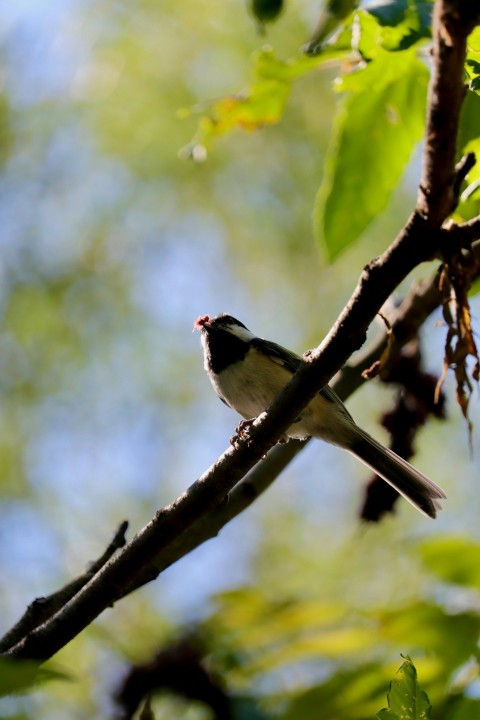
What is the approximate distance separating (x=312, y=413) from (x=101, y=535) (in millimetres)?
5947

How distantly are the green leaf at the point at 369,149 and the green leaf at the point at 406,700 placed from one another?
4.28 ft

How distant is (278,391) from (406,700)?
2420 millimetres

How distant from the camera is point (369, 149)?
246 centimetres

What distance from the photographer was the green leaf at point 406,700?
1.36 metres

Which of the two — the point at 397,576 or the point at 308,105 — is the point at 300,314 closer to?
the point at 308,105

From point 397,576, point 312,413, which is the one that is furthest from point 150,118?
point 312,413

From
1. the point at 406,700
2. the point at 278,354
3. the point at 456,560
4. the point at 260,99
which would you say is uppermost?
the point at 278,354

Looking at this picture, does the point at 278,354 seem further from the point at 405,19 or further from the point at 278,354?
the point at 405,19

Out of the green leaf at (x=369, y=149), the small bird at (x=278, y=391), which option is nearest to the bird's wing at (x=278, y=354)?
the small bird at (x=278, y=391)

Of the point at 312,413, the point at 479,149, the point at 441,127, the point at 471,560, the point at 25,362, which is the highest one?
the point at 25,362

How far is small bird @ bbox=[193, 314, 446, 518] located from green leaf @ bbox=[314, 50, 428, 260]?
112 cm

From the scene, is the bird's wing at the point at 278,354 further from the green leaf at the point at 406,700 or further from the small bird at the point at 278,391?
the green leaf at the point at 406,700

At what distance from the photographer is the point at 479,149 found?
2.35 metres

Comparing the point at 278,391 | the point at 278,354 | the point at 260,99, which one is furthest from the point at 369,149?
the point at 278,354
